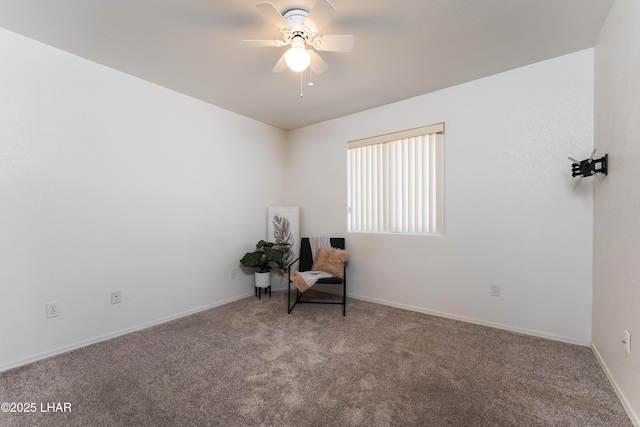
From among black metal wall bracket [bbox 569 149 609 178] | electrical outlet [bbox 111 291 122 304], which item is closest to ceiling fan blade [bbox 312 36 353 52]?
black metal wall bracket [bbox 569 149 609 178]

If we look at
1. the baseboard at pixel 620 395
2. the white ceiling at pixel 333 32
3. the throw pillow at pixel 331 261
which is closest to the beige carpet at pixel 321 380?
the baseboard at pixel 620 395

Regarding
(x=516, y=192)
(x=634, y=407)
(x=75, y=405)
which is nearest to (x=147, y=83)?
(x=75, y=405)

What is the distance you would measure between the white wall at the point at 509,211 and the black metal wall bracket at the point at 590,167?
0.21 m

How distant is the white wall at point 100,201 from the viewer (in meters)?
2.08

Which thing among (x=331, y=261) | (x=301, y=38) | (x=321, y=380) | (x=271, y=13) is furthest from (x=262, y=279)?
(x=271, y=13)

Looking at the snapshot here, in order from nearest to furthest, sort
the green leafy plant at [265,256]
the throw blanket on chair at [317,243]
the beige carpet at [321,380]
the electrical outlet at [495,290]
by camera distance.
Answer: the beige carpet at [321,380]
the electrical outlet at [495,290]
the green leafy plant at [265,256]
the throw blanket on chair at [317,243]

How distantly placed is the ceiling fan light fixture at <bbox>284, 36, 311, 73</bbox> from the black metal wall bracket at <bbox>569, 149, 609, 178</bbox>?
2.22 meters

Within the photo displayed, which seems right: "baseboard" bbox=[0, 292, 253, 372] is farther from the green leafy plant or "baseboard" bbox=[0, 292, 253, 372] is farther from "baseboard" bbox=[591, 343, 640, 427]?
"baseboard" bbox=[591, 343, 640, 427]

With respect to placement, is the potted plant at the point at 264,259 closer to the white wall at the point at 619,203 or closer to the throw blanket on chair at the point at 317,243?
the throw blanket on chair at the point at 317,243

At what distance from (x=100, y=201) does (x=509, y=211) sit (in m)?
3.93

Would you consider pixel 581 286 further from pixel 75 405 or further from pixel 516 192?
pixel 75 405

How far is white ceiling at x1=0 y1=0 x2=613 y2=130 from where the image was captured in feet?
5.90

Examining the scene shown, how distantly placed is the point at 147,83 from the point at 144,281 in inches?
82.3

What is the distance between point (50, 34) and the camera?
2074 millimetres
